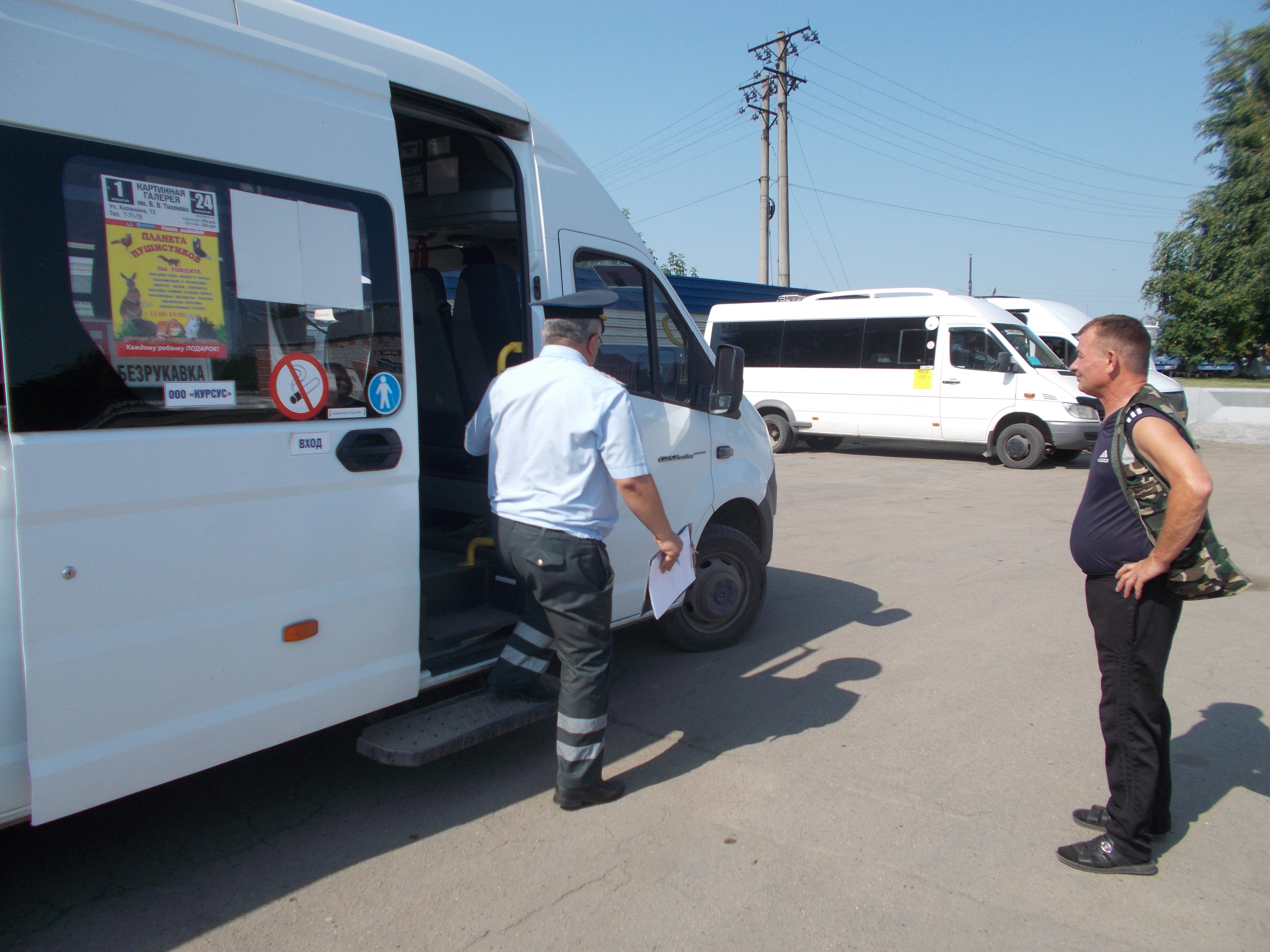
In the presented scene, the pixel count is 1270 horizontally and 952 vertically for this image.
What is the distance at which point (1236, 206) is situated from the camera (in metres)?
26.7

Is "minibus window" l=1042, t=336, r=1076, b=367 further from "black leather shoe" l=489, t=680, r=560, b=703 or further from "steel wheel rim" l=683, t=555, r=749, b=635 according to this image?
"black leather shoe" l=489, t=680, r=560, b=703

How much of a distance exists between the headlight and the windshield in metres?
0.79

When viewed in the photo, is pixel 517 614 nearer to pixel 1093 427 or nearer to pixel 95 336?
pixel 95 336

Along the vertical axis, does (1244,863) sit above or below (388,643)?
below

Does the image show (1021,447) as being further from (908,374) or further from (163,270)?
(163,270)

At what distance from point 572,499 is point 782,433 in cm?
1294

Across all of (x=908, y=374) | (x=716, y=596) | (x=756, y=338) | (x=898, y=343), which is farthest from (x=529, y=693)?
(x=756, y=338)

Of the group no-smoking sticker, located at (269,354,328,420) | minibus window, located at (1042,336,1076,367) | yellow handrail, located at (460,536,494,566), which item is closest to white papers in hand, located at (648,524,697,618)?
yellow handrail, located at (460,536,494,566)

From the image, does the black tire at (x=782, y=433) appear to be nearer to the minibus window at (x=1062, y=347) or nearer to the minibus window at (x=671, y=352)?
the minibus window at (x=1062, y=347)

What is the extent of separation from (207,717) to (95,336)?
1.15 m

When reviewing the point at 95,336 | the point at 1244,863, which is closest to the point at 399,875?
the point at 95,336

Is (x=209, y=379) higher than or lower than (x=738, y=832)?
higher

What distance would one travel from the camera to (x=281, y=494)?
2799mm

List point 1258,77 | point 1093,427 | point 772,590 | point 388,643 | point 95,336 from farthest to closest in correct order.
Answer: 1. point 1258,77
2. point 1093,427
3. point 772,590
4. point 388,643
5. point 95,336
